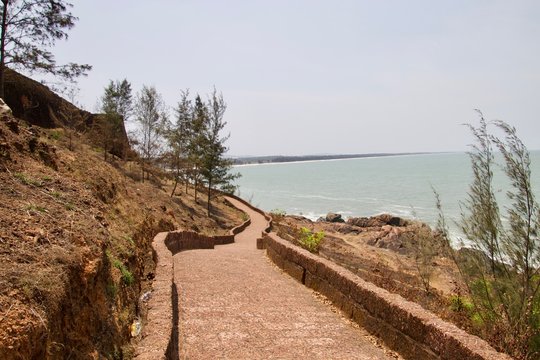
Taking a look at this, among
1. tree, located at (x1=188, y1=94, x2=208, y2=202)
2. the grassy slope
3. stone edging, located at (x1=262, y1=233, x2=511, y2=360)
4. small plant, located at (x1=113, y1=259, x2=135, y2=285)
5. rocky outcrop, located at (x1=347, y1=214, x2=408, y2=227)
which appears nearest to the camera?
the grassy slope

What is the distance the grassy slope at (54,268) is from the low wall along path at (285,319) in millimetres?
489

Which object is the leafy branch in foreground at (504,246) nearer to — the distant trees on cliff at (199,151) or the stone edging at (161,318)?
the stone edging at (161,318)

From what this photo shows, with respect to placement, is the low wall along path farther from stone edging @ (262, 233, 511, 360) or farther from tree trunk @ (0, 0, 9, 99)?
tree trunk @ (0, 0, 9, 99)

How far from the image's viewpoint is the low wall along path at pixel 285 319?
209 inches

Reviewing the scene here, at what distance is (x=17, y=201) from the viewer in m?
5.34

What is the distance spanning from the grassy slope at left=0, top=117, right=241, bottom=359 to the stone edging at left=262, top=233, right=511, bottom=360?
3531 millimetres

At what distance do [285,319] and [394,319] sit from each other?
6.31 feet

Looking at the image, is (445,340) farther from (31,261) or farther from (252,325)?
(31,261)

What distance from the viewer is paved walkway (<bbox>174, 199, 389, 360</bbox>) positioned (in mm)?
5984

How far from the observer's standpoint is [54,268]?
411 cm

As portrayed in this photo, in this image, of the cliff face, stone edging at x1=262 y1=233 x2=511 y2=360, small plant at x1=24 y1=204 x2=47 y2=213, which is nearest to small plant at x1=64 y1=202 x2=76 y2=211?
small plant at x1=24 y1=204 x2=47 y2=213

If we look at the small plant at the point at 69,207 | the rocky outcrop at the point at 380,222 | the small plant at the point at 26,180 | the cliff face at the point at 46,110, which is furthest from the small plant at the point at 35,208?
the rocky outcrop at the point at 380,222

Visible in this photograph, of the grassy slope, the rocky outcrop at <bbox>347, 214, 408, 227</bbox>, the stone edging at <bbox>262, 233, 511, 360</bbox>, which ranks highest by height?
the grassy slope

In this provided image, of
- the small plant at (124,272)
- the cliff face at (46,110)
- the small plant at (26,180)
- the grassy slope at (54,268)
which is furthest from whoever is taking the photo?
the cliff face at (46,110)
